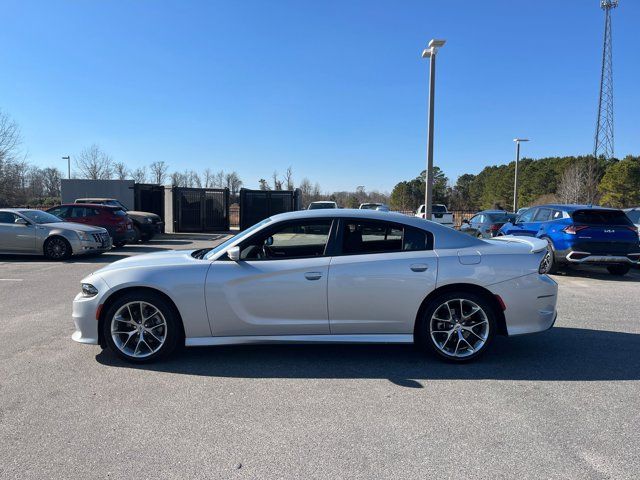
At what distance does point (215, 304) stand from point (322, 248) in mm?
1171

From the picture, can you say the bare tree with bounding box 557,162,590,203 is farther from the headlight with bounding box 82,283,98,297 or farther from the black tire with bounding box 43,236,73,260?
the headlight with bounding box 82,283,98,297

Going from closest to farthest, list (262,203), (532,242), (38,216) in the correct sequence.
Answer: (532,242) → (38,216) → (262,203)

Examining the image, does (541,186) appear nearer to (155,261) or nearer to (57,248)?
(57,248)

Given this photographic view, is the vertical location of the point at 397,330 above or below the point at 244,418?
above

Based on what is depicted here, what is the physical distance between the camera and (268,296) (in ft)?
14.6

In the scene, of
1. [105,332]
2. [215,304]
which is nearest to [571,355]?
[215,304]

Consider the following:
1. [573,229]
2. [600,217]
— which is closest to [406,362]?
[573,229]

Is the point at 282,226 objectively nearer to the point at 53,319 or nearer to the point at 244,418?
the point at 244,418

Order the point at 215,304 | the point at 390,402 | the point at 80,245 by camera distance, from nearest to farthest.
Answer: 1. the point at 390,402
2. the point at 215,304
3. the point at 80,245

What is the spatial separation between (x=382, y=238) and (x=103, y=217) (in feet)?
44.3

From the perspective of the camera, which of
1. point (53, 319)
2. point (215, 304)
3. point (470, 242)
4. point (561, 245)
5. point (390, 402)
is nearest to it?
point (390, 402)

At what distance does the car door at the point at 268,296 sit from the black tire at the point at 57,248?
32.4 feet

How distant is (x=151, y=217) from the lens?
19.4 m

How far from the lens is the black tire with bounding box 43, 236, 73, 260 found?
12531 millimetres
